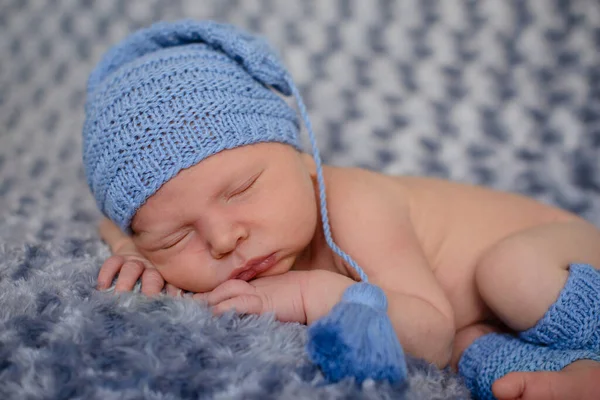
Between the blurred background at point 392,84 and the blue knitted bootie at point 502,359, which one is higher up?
the blurred background at point 392,84

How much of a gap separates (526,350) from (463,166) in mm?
728

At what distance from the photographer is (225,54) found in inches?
52.4

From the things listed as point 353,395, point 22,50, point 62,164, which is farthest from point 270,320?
point 22,50

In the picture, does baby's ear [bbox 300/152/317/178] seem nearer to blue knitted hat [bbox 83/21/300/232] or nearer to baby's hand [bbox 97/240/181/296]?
blue knitted hat [bbox 83/21/300/232]

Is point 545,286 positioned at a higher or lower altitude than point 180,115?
lower

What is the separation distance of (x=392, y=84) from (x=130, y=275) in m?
1.04

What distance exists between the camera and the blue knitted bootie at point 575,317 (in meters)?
1.13

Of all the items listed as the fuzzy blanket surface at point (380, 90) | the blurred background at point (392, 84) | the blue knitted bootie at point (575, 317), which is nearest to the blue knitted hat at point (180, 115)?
the fuzzy blanket surface at point (380, 90)

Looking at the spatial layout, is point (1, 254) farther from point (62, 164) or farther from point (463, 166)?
point (463, 166)

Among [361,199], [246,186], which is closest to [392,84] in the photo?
[361,199]

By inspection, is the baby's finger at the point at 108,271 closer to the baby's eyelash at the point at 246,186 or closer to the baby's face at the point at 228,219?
the baby's face at the point at 228,219

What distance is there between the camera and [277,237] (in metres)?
1.18

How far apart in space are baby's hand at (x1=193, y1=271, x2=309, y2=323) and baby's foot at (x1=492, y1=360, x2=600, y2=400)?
0.35 m

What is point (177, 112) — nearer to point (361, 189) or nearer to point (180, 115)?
point (180, 115)
